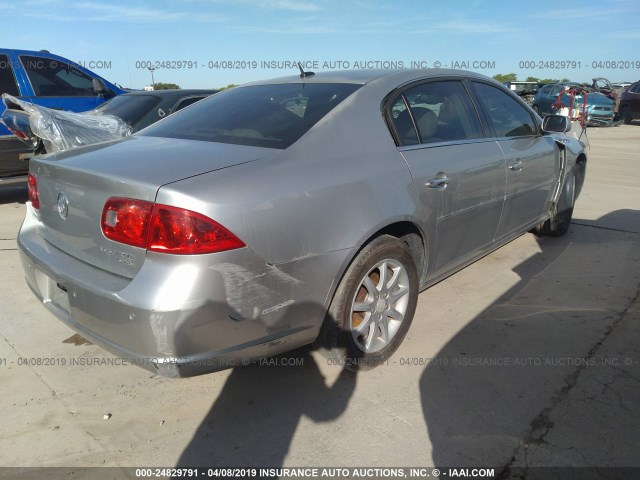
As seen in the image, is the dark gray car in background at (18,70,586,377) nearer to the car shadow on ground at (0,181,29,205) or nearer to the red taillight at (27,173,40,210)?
the red taillight at (27,173,40,210)

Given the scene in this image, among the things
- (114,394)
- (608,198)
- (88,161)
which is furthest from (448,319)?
(608,198)

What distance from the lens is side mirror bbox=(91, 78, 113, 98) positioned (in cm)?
689

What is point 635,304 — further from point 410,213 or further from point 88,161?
point 88,161

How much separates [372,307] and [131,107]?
14.5 feet

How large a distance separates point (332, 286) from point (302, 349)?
722 mm

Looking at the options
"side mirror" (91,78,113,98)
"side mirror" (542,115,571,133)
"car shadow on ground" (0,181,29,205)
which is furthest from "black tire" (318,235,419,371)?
"car shadow on ground" (0,181,29,205)

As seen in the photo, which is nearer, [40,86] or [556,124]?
[556,124]

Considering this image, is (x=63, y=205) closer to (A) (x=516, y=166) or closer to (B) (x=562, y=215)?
(A) (x=516, y=166)

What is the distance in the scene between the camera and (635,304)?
3.48m

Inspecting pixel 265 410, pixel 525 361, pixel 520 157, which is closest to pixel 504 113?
pixel 520 157

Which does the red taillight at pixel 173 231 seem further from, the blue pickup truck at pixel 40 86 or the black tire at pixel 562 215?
the blue pickup truck at pixel 40 86

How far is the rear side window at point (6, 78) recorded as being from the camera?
6.28 metres

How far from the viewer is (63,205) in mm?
2254

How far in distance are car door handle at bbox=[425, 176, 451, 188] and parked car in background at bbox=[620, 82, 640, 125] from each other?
804 inches
